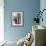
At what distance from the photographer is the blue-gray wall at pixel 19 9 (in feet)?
18.7

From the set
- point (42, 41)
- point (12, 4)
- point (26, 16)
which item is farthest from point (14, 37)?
point (42, 41)

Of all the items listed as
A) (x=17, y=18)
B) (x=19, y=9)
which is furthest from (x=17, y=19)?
(x=19, y=9)

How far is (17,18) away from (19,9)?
1.30 ft

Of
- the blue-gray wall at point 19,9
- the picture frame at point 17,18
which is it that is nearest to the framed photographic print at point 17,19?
the picture frame at point 17,18

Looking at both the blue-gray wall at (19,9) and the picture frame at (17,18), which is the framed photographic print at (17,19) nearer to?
the picture frame at (17,18)

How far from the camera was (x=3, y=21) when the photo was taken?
5.71m

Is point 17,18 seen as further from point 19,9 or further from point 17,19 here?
point 19,9

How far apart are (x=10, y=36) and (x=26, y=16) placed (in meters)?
1.10

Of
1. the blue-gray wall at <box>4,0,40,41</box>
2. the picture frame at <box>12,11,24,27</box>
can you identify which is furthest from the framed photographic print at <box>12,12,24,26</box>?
the blue-gray wall at <box>4,0,40,41</box>

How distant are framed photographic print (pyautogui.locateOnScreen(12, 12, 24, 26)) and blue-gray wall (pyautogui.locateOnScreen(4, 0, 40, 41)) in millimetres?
150

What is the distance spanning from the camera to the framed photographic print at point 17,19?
18.8ft

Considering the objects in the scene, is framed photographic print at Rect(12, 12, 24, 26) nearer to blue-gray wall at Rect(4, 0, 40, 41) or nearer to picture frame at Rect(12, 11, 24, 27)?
picture frame at Rect(12, 11, 24, 27)

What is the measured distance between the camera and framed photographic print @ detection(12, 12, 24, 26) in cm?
573

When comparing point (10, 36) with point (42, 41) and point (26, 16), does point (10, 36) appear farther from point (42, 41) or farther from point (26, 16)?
point (42, 41)
